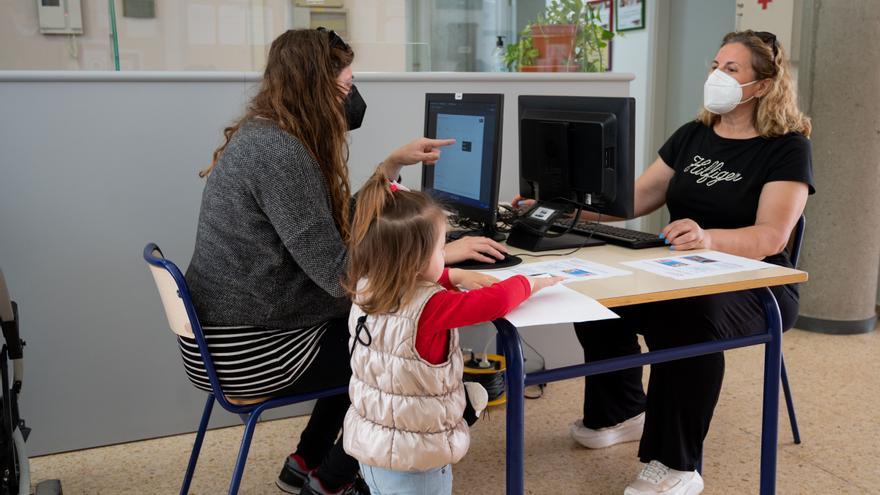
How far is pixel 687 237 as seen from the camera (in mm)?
2100

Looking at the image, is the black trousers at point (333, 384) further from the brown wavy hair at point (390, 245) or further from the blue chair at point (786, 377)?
the blue chair at point (786, 377)

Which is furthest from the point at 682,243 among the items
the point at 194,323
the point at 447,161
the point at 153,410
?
the point at 153,410

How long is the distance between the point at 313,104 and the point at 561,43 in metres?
1.60

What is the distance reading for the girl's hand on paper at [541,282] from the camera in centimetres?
→ 168

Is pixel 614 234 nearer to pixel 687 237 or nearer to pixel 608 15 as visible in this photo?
pixel 687 237

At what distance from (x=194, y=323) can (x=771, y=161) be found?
59.8 inches

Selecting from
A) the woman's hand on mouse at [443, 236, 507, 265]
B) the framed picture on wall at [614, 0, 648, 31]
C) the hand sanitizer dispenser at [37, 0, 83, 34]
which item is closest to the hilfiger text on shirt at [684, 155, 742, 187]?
the woman's hand on mouse at [443, 236, 507, 265]

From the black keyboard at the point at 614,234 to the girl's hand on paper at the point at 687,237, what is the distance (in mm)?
51

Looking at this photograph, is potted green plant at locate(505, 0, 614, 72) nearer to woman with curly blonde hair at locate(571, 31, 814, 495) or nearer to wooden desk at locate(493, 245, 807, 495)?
woman with curly blonde hair at locate(571, 31, 814, 495)

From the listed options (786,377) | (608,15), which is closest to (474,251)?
(786,377)

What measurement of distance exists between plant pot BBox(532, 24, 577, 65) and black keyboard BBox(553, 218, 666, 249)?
92 centimetres

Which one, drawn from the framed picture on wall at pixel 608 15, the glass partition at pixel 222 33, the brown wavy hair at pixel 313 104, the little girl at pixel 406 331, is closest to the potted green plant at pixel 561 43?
the glass partition at pixel 222 33

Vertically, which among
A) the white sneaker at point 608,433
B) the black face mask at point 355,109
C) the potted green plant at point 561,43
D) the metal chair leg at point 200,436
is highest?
the potted green plant at point 561,43

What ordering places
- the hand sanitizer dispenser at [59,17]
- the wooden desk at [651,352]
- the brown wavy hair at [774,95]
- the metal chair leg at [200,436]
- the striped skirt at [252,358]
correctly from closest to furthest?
the wooden desk at [651,352], the striped skirt at [252,358], the metal chair leg at [200,436], the brown wavy hair at [774,95], the hand sanitizer dispenser at [59,17]
